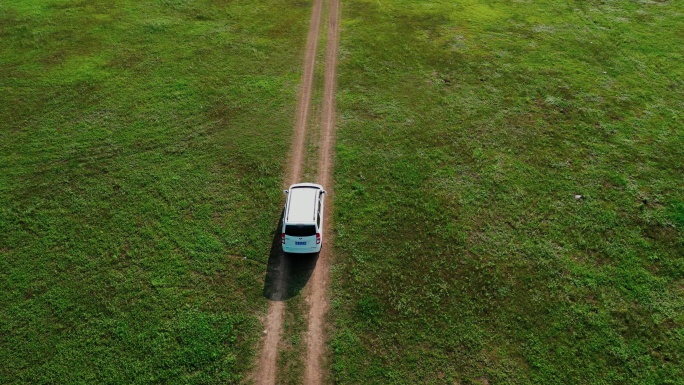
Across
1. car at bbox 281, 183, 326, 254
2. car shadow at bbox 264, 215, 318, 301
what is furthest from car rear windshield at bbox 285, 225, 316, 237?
car shadow at bbox 264, 215, 318, 301

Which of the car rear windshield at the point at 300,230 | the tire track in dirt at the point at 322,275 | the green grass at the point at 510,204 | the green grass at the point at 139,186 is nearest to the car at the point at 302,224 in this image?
the car rear windshield at the point at 300,230

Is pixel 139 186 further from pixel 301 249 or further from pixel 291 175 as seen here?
pixel 301 249

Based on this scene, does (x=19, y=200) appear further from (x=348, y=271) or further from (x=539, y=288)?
(x=539, y=288)

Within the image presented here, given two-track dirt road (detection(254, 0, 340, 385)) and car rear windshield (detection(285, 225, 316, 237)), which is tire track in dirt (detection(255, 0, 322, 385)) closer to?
two-track dirt road (detection(254, 0, 340, 385))

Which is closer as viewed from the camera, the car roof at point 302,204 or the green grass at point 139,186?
the green grass at point 139,186

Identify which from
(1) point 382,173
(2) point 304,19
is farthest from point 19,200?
(2) point 304,19

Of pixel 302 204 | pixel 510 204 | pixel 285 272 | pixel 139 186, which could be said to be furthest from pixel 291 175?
pixel 510 204

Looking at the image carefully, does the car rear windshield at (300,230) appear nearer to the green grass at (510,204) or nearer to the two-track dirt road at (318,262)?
the two-track dirt road at (318,262)
